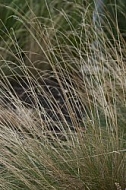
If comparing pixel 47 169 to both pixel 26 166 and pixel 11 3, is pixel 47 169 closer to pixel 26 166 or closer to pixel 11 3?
pixel 26 166

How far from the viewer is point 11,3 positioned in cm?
612

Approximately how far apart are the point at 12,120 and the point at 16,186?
0.62m

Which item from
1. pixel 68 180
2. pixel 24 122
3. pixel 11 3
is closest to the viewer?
pixel 68 180

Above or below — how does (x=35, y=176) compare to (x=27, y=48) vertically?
above

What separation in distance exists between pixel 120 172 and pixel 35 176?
0.45m

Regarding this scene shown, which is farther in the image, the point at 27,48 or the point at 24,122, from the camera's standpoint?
the point at 27,48

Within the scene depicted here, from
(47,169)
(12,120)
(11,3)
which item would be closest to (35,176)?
(47,169)

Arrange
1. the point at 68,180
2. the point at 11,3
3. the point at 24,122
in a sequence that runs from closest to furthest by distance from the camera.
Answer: the point at 68,180
the point at 24,122
the point at 11,3

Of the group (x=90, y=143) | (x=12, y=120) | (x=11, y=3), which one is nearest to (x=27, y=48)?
(x=11, y=3)

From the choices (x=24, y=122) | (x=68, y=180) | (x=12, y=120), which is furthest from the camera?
(x=12, y=120)

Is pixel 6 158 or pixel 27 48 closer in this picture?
pixel 6 158

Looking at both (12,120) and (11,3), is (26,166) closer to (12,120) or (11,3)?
(12,120)

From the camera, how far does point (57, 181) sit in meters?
3.14

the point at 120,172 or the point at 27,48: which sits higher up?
the point at 120,172
